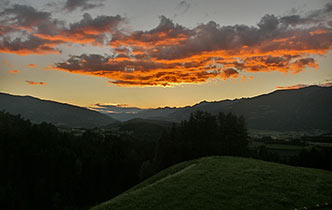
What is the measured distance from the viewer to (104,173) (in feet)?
408

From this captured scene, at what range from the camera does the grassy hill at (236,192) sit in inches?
1042

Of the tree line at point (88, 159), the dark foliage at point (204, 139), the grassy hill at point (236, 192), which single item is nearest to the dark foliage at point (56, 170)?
the tree line at point (88, 159)

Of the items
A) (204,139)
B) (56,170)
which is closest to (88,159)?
(56,170)

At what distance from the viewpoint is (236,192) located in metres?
29.8

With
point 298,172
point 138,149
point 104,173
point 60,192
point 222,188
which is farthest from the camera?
point 138,149

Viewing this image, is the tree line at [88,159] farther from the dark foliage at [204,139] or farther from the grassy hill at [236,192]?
the grassy hill at [236,192]

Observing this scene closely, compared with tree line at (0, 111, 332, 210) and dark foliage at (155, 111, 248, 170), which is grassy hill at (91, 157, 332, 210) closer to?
dark foliage at (155, 111, 248, 170)

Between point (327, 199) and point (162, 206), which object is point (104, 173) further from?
point (327, 199)

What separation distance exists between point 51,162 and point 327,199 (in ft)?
383

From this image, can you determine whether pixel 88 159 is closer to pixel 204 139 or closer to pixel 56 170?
pixel 56 170

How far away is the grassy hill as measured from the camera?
26.5m

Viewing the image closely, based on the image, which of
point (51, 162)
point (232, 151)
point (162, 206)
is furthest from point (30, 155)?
point (162, 206)

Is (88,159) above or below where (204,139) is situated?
below

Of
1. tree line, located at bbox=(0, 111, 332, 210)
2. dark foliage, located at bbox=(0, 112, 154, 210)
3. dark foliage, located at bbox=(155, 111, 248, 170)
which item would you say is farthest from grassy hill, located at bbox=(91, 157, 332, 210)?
dark foliage, located at bbox=(0, 112, 154, 210)
